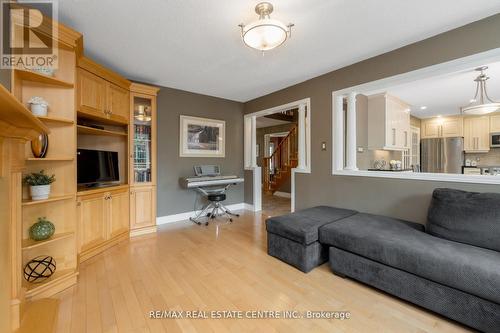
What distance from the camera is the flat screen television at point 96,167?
2.68 m

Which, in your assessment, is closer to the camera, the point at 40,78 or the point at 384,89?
the point at 40,78

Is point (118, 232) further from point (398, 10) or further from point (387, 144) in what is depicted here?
point (387, 144)

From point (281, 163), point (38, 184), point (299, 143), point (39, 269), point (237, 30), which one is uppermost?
point (237, 30)

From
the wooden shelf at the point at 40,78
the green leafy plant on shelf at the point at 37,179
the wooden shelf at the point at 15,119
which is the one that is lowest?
the green leafy plant on shelf at the point at 37,179

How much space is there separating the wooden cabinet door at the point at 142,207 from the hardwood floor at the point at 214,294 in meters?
0.53

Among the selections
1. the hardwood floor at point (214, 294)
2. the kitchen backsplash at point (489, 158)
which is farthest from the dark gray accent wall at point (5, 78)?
the kitchen backsplash at point (489, 158)

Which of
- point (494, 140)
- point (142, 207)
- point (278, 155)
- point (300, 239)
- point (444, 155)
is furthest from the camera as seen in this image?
point (278, 155)

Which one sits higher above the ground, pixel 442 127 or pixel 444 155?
pixel 442 127

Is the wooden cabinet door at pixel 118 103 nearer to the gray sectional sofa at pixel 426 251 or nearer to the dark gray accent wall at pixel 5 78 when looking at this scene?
the dark gray accent wall at pixel 5 78

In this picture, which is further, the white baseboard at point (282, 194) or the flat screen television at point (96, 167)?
the white baseboard at point (282, 194)

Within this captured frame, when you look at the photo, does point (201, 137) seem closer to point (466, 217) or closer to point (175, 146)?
point (175, 146)

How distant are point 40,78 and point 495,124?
905 centimetres

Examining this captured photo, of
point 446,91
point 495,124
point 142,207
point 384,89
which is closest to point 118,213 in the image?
point 142,207

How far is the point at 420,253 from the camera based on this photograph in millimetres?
1742
